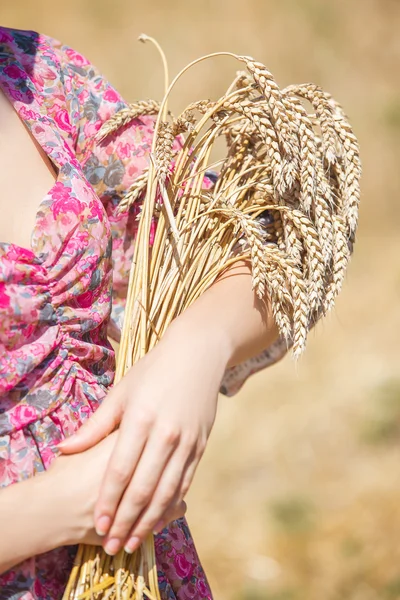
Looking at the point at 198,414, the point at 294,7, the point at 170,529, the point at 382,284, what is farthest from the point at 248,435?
the point at 294,7

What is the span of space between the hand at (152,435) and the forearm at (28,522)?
5 centimetres

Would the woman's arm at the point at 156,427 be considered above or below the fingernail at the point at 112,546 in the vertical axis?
above

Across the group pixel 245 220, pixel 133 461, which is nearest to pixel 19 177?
pixel 245 220

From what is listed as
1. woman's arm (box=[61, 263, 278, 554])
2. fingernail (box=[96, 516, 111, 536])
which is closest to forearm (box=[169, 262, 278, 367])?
woman's arm (box=[61, 263, 278, 554])

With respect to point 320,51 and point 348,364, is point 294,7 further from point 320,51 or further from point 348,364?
point 348,364

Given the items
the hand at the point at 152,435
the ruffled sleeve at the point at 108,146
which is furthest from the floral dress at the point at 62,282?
the hand at the point at 152,435

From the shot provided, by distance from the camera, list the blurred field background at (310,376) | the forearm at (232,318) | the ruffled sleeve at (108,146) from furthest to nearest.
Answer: the blurred field background at (310,376), the ruffled sleeve at (108,146), the forearm at (232,318)

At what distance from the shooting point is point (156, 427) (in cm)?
71

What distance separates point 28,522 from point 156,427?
160mm

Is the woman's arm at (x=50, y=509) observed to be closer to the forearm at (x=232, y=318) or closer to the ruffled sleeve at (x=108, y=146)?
the forearm at (x=232, y=318)

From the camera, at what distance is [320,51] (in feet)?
16.4

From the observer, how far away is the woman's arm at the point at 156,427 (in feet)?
2.31

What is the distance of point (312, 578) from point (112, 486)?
7.12 ft

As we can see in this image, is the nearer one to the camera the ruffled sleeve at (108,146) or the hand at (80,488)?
the hand at (80,488)
